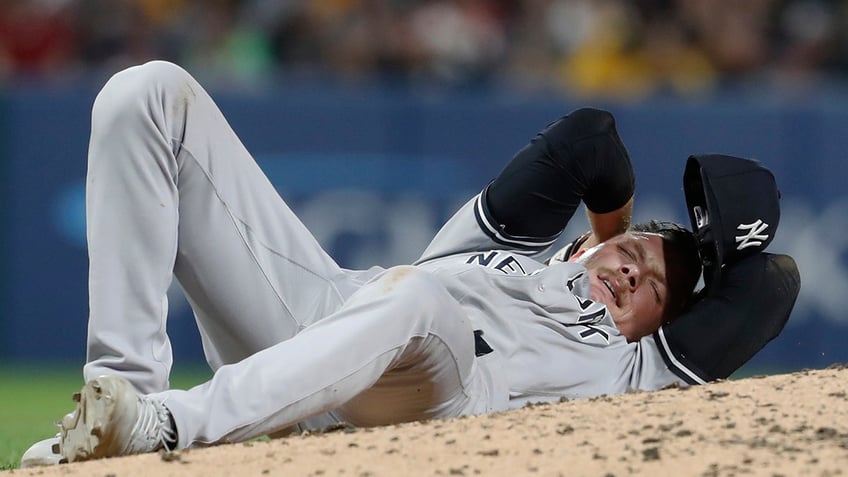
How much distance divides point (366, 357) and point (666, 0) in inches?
297

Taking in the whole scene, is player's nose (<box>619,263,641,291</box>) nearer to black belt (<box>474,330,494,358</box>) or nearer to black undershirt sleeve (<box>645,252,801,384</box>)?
black undershirt sleeve (<box>645,252,801,384</box>)

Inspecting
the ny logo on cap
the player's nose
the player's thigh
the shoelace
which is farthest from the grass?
the ny logo on cap

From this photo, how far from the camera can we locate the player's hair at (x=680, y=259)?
406 cm

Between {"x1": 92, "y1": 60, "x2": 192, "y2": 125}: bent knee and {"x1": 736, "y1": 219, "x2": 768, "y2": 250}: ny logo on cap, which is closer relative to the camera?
{"x1": 92, "y1": 60, "x2": 192, "y2": 125}: bent knee

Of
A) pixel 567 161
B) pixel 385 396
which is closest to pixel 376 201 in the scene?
pixel 567 161

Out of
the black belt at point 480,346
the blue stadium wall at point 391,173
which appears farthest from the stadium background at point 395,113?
the black belt at point 480,346

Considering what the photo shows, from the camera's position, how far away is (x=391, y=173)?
846 centimetres

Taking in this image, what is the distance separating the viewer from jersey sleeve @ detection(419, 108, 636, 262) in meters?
3.88

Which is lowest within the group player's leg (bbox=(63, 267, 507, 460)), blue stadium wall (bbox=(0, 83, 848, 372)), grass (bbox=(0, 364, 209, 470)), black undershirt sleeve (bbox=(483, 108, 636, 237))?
grass (bbox=(0, 364, 209, 470))

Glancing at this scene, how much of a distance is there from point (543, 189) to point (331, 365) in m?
1.15

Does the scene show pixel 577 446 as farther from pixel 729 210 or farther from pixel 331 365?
pixel 729 210

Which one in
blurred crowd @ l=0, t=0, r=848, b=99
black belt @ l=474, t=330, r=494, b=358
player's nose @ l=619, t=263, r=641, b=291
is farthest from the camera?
blurred crowd @ l=0, t=0, r=848, b=99

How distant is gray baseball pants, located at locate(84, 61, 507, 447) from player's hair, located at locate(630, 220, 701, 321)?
2.91 feet

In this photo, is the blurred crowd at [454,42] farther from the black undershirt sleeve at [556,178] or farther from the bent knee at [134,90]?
the bent knee at [134,90]
